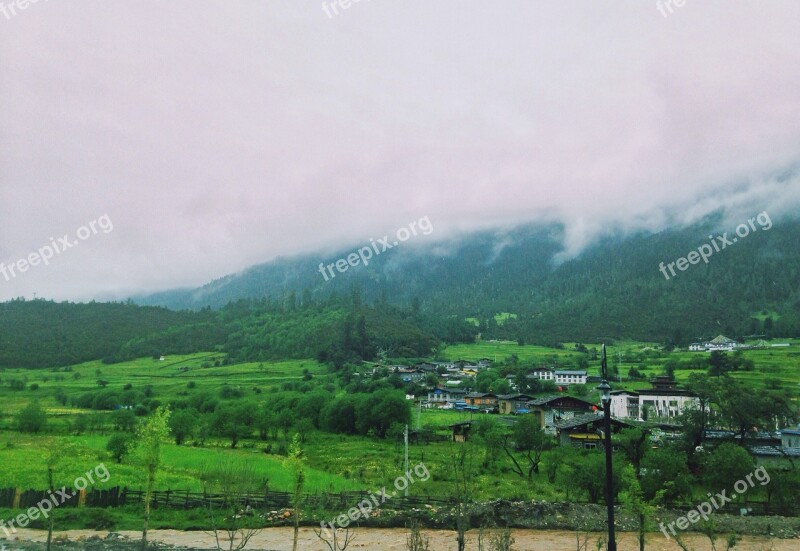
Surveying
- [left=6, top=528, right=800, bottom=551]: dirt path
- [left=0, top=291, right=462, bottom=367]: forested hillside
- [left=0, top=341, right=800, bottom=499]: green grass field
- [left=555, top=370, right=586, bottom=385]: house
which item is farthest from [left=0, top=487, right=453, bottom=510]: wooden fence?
[left=0, top=291, right=462, bottom=367]: forested hillside

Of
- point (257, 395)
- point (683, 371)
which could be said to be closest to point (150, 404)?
point (257, 395)

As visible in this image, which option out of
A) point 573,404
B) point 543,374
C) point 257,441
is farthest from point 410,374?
point 257,441

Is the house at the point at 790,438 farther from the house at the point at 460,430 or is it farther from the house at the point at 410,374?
the house at the point at 410,374

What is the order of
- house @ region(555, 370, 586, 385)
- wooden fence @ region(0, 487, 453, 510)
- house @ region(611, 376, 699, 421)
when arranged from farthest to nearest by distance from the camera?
1. house @ region(555, 370, 586, 385)
2. house @ region(611, 376, 699, 421)
3. wooden fence @ region(0, 487, 453, 510)

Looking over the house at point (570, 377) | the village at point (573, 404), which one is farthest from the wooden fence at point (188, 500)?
the house at point (570, 377)

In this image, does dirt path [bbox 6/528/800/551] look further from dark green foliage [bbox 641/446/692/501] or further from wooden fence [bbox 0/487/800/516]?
dark green foliage [bbox 641/446/692/501]

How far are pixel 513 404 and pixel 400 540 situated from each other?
69.9 m

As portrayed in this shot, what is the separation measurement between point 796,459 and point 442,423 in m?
44.4

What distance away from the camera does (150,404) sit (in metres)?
95.4

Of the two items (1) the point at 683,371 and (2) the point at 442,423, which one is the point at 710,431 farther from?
(1) the point at 683,371

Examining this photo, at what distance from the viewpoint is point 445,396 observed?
112m

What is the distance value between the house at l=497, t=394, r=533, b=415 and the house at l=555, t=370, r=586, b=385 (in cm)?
2609

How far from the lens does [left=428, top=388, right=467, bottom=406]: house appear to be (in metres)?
108

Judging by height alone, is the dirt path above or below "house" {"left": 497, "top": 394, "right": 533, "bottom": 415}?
below
